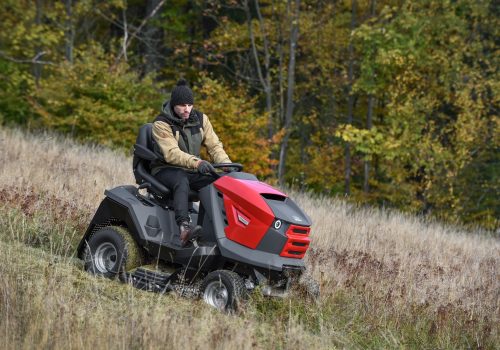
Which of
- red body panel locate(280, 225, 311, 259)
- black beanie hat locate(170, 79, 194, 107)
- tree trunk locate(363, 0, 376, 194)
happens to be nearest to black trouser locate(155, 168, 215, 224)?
black beanie hat locate(170, 79, 194, 107)

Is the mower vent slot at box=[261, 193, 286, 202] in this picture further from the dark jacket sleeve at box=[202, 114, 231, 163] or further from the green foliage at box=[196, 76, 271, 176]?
the green foliage at box=[196, 76, 271, 176]

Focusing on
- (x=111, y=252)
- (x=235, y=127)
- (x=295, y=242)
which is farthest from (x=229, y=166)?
(x=235, y=127)

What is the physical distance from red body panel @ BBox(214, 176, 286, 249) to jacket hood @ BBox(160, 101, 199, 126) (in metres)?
0.73

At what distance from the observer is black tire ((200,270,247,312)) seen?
6.11m

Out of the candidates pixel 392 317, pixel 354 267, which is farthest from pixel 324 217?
pixel 392 317

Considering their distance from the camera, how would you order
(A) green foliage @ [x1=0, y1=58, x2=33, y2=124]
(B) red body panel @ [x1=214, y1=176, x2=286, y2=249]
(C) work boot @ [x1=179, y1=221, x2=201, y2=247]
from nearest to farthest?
(B) red body panel @ [x1=214, y1=176, x2=286, y2=249]
(C) work boot @ [x1=179, y1=221, x2=201, y2=247]
(A) green foliage @ [x1=0, y1=58, x2=33, y2=124]

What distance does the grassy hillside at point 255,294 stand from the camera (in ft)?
16.1

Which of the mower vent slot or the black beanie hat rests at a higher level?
the black beanie hat

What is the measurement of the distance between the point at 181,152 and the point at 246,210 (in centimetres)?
83

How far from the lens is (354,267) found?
8062 mm

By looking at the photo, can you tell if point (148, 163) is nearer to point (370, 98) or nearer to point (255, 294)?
point (255, 294)

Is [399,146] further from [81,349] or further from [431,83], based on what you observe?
[81,349]

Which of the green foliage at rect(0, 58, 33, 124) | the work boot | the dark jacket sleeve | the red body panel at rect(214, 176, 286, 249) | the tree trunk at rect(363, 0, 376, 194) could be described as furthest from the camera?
the green foliage at rect(0, 58, 33, 124)

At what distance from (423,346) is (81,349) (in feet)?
9.87
